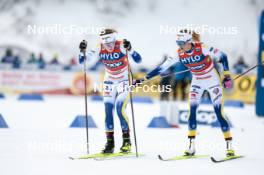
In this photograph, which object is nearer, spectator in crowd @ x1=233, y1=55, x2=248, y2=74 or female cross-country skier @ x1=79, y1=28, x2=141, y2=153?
female cross-country skier @ x1=79, y1=28, x2=141, y2=153

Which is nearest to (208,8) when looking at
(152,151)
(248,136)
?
(248,136)

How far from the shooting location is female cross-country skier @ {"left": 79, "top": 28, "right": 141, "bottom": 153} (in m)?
8.25

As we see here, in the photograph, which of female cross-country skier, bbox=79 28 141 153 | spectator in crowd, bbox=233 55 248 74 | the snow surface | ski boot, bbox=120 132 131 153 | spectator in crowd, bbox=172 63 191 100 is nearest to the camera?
the snow surface

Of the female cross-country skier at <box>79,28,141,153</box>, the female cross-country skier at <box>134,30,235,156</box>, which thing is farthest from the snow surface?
the female cross-country skier at <box>134,30,235,156</box>

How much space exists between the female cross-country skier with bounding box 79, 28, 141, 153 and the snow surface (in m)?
0.59

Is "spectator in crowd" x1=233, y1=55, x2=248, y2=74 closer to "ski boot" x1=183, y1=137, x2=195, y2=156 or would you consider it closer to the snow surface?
the snow surface

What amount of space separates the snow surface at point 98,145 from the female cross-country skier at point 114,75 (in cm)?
59

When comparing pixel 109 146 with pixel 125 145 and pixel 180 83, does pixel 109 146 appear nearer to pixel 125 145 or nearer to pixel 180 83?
pixel 125 145

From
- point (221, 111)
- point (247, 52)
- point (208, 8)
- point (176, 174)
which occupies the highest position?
point (208, 8)

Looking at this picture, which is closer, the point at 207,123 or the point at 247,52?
the point at 207,123

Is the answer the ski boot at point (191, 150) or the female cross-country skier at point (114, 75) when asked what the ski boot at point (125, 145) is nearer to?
the female cross-country skier at point (114, 75)

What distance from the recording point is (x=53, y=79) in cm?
2138

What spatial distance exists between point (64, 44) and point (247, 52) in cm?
866

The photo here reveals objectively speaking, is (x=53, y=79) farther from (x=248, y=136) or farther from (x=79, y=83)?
(x=248, y=136)
